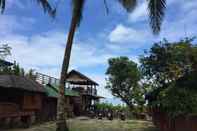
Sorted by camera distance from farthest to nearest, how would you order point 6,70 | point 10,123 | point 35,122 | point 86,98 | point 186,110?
1. point 86,98
2. point 6,70
3. point 35,122
4. point 10,123
5. point 186,110

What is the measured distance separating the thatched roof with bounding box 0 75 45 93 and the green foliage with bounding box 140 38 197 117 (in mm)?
10342

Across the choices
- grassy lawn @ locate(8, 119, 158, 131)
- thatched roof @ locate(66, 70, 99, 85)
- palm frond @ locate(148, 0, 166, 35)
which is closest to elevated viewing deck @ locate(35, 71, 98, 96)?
thatched roof @ locate(66, 70, 99, 85)

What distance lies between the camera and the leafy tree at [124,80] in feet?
196

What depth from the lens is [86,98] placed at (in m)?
57.4

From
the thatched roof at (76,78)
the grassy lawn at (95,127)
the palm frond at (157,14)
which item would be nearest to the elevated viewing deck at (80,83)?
the thatched roof at (76,78)

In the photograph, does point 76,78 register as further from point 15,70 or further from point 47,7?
point 47,7

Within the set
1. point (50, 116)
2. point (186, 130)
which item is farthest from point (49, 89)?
point (186, 130)

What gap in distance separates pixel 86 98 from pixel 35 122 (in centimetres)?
2128

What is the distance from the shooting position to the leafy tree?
196 ft

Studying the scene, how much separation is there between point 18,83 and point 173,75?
13.3 m

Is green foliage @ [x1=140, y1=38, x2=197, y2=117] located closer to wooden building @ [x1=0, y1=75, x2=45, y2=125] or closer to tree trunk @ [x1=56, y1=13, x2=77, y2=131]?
tree trunk @ [x1=56, y1=13, x2=77, y2=131]

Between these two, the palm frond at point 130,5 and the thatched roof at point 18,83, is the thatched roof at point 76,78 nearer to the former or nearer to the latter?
the thatched roof at point 18,83

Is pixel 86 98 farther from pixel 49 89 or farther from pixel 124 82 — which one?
pixel 49 89

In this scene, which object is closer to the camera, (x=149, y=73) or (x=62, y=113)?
(x=62, y=113)
